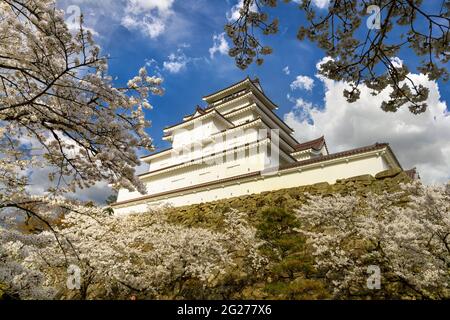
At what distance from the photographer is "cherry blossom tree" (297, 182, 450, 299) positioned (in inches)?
229

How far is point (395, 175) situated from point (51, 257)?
1432 centimetres

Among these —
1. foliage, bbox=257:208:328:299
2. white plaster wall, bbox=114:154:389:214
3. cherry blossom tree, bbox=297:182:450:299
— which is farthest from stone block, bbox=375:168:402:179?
foliage, bbox=257:208:328:299

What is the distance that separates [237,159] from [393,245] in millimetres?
14411

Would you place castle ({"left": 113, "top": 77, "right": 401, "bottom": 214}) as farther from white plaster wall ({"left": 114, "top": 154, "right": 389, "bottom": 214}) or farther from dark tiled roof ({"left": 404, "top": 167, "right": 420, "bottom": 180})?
dark tiled roof ({"left": 404, "top": 167, "right": 420, "bottom": 180})

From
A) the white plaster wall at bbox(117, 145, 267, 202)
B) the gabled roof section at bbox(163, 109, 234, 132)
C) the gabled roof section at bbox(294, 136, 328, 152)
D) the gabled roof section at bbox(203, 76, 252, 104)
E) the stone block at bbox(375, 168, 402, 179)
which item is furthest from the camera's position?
the gabled roof section at bbox(203, 76, 252, 104)

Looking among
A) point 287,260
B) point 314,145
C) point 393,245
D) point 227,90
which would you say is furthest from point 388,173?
point 227,90

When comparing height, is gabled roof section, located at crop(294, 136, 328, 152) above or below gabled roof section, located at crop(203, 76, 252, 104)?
below

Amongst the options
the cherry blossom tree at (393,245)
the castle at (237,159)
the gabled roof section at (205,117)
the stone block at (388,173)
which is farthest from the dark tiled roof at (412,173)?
the gabled roof section at (205,117)

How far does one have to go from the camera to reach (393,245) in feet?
20.9

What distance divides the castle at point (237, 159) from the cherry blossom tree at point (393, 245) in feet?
19.6

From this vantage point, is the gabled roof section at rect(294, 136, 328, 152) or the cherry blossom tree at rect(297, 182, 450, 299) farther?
the gabled roof section at rect(294, 136, 328, 152)

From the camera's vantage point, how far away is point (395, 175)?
12.1 metres

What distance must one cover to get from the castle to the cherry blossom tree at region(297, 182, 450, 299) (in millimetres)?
5989
